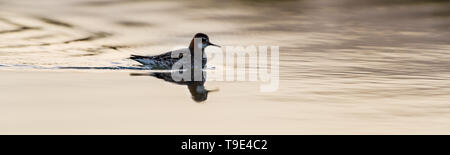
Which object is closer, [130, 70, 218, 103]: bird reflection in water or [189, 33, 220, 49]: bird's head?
[130, 70, 218, 103]: bird reflection in water

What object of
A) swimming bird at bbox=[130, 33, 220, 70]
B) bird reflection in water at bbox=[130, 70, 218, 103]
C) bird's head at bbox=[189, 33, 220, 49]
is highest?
bird's head at bbox=[189, 33, 220, 49]

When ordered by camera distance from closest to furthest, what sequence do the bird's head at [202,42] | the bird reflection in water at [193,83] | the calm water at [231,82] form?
1. the calm water at [231,82]
2. the bird reflection in water at [193,83]
3. the bird's head at [202,42]

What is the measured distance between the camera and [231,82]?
43.0 feet

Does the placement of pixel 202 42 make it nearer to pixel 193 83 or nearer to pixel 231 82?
pixel 193 83

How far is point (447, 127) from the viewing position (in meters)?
9.99

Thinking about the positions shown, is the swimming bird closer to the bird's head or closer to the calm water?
the bird's head

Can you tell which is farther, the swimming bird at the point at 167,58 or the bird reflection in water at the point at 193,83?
the swimming bird at the point at 167,58

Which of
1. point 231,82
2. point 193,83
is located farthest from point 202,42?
point 231,82

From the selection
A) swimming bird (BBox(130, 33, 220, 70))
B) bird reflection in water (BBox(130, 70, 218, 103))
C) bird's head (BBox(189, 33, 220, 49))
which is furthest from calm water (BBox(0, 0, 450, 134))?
bird's head (BBox(189, 33, 220, 49))

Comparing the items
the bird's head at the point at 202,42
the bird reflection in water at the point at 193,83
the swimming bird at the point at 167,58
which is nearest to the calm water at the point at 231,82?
the bird reflection in water at the point at 193,83

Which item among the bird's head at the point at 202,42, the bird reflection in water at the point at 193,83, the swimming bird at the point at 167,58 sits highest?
the bird's head at the point at 202,42

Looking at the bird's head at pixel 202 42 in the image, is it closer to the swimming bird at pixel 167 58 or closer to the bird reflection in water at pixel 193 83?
the swimming bird at pixel 167 58

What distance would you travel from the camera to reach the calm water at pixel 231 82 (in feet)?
33.0

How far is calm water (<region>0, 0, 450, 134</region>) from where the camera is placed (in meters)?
10.1
